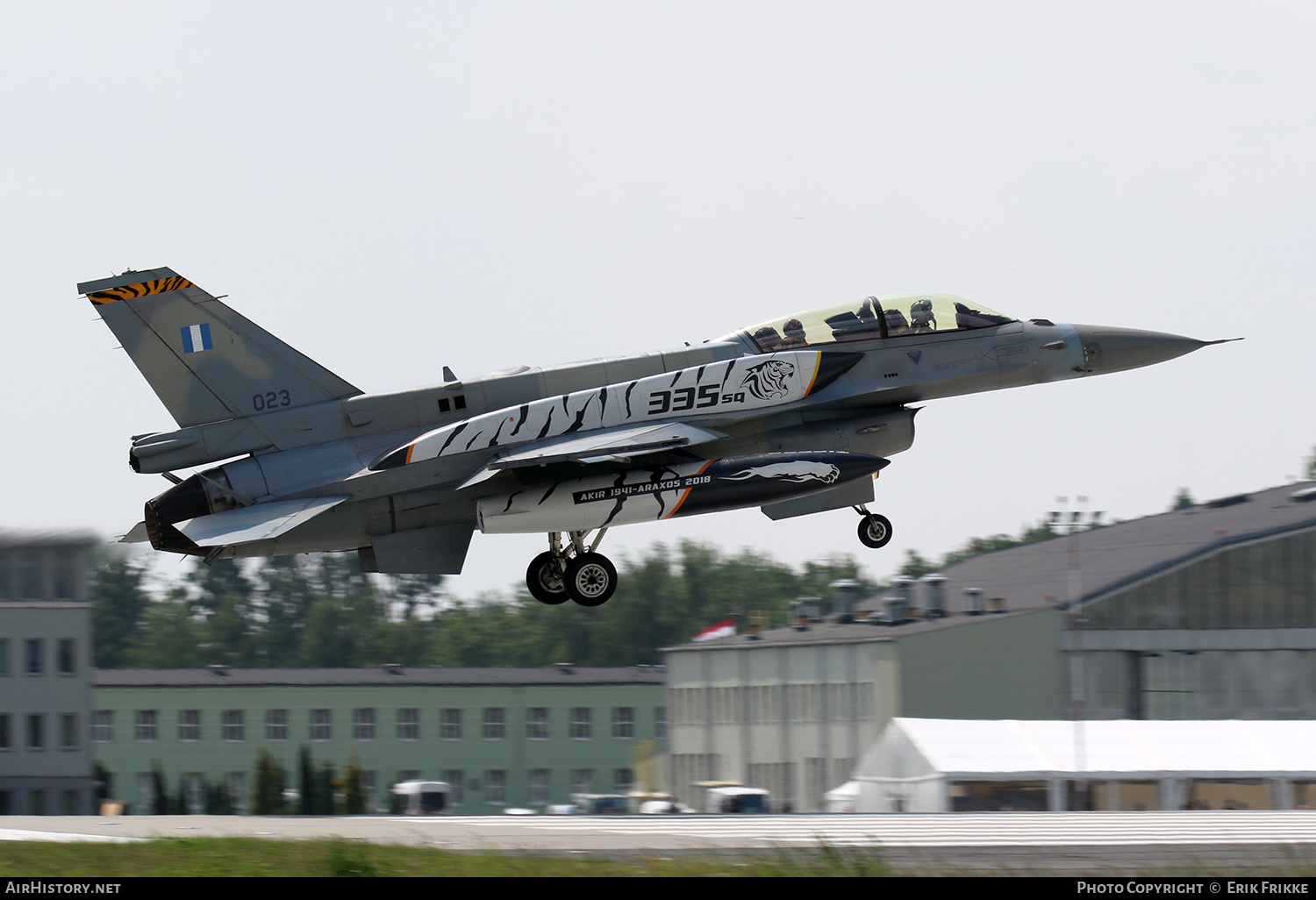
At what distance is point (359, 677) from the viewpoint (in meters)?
74.9

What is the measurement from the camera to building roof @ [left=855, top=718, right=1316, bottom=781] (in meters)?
38.9

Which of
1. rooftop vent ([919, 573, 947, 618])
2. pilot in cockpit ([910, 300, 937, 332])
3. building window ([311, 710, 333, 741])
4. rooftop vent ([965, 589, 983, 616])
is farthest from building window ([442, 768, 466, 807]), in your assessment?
pilot in cockpit ([910, 300, 937, 332])

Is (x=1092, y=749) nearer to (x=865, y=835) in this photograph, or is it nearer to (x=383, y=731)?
(x=865, y=835)

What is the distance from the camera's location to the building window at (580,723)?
2987 inches

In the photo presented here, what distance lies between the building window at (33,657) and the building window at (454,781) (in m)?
23.7

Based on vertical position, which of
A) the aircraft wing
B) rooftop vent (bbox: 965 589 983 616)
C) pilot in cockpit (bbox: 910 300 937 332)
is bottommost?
rooftop vent (bbox: 965 589 983 616)

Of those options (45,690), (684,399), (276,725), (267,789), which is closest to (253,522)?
(684,399)

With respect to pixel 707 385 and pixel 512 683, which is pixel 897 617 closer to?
pixel 512 683

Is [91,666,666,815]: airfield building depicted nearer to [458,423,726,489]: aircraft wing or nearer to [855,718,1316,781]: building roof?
[855,718,1316,781]: building roof

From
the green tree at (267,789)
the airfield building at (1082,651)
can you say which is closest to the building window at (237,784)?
the green tree at (267,789)

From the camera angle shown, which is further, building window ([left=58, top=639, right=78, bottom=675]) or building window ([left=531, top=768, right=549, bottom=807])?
building window ([left=531, top=768, right=549, bottom=807])

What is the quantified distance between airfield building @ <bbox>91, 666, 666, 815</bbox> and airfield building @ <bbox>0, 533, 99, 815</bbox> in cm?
1878

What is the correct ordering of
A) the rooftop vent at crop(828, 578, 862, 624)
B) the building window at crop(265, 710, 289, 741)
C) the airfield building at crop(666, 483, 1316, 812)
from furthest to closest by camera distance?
the building window at crop(265, 710, 289, 741) → the rooftop vent at crop(828, 578, 862, 624) → the airfield building at crop(666, 483, 1316, 812)

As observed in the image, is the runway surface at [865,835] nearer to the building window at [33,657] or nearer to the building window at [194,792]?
the building window at [33,657]
